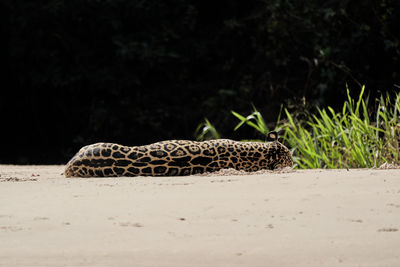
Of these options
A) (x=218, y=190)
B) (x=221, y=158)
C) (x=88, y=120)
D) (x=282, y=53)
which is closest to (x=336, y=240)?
(x=218, y=190)

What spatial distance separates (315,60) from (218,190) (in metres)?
7.42

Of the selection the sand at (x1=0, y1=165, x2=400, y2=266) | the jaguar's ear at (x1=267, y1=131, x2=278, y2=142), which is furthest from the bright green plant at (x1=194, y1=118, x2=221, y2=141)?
the sand at (x1=0, y1=165, x2=400, y2=266)

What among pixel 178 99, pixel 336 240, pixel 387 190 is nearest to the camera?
pixel 336 240

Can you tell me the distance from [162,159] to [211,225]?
2174 millimetres

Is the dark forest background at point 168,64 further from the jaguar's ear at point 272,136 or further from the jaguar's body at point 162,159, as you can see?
the jaguar's body at point 162,159

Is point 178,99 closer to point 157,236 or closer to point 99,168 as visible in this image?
point 99,168

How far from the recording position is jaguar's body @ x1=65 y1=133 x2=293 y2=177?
4.88m

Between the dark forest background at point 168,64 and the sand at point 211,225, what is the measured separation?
22.7 ft

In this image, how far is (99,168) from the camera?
491 centimetres

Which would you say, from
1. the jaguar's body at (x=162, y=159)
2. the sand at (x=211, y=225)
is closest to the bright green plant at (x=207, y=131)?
the jaguar's body at (x=162, y=159)

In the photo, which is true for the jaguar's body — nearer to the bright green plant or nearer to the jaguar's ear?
the jaguar's ear

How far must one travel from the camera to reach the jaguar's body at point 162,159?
16.0 ft

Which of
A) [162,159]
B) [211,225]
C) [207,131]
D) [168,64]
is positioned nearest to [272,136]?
[162,159]

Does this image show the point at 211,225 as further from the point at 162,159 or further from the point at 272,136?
the point at 272,136
